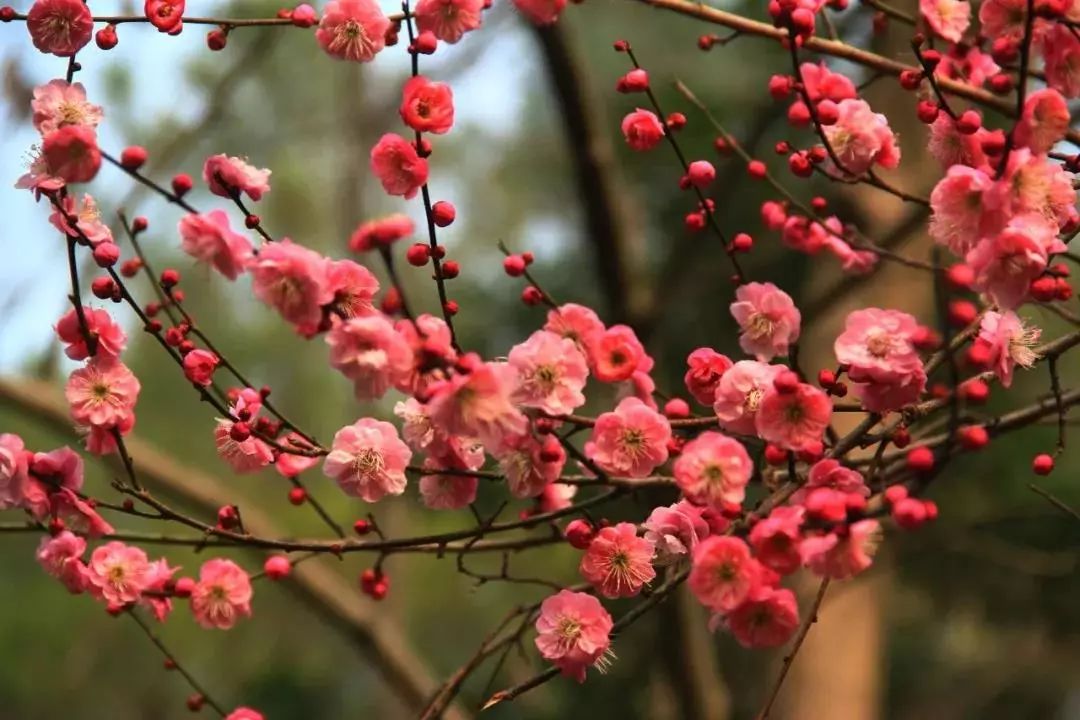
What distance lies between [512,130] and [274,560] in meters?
3.13

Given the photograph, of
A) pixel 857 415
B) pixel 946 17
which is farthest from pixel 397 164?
pixel 857 415

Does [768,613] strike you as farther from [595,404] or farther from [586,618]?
[595,404]

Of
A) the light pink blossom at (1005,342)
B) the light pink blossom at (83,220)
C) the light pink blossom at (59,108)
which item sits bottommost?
the light pink blossom at (1005,342)

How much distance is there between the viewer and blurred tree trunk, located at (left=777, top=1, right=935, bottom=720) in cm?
183

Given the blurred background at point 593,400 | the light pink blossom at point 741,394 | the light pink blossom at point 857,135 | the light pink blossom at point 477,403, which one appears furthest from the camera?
the blurred background at point 593,400

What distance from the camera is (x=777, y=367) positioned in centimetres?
56

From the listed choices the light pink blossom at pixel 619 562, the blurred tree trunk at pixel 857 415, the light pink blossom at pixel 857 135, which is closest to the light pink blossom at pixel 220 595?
the light pink blossom at pixel 619 562

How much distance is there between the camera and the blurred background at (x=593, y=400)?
167 centimetres

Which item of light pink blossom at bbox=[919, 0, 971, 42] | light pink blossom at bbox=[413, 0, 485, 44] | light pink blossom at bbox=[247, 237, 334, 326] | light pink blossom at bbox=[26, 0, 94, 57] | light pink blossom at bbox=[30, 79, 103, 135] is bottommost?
light pink blossom at bbox=[919, 0, 971, 42]

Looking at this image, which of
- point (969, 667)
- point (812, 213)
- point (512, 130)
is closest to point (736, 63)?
point (512, 130)

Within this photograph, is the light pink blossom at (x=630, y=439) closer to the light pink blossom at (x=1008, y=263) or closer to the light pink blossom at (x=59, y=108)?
the light pink blossom at (x=1008, y=263)

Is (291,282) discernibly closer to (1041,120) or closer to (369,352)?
(369,352)

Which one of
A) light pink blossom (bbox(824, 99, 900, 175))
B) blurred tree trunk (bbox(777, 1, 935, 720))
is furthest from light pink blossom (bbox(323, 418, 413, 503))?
blurred tree trunk (bbox(777, 1, 935, 720))

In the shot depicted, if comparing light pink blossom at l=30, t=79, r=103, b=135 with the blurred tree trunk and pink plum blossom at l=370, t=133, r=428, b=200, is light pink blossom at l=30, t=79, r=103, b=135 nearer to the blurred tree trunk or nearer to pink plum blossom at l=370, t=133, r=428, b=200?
pink plum blossom at l=370, t=133, r=428, b=200
